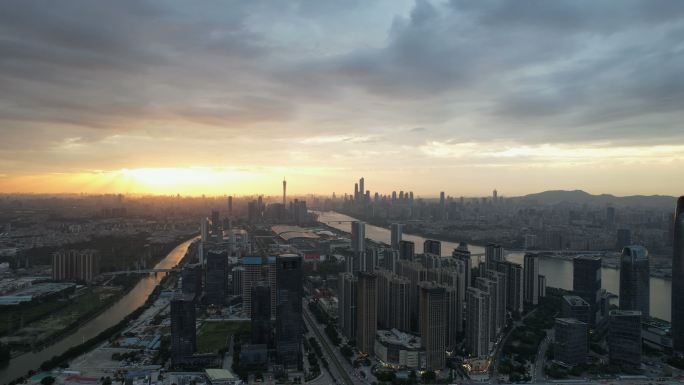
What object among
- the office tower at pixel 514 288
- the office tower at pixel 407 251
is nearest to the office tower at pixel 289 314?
the office tower at pixel 514 288

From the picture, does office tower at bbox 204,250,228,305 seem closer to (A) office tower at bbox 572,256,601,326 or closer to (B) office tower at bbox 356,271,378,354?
(B) office tower at bbox 356,271,378,354

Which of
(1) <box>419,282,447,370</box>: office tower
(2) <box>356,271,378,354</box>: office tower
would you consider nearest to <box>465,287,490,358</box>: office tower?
(1) <box>419,282,447,370</box>: office tower

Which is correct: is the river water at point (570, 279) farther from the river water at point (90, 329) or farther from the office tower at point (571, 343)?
the river water at point (90, 329)

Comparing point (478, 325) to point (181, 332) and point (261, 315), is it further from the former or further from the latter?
point (181, 332)

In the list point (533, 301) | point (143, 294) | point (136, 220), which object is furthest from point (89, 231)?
point (533, 301)

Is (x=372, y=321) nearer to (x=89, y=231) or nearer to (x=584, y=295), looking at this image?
(x=584, y=295)

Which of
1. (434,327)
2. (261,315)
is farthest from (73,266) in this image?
(434,327)

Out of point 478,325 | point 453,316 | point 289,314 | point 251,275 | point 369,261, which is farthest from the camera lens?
point 369,261
